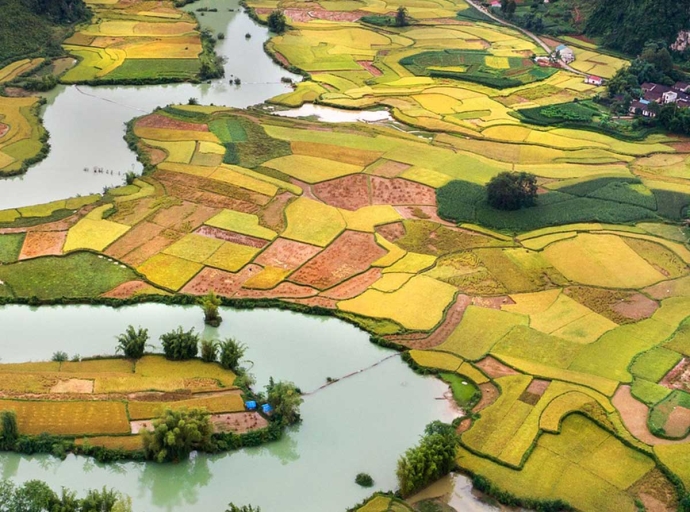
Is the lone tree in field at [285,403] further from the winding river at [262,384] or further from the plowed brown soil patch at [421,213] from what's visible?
the plowed brown soil patch at [421,213]

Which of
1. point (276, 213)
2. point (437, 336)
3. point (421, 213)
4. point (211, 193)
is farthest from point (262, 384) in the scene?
point (211, 193)

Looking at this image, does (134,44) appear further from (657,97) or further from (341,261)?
(657,97)

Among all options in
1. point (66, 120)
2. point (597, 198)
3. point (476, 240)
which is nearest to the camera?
point (476, 240)

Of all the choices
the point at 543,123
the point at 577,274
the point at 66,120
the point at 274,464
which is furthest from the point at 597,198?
the point at 66,120

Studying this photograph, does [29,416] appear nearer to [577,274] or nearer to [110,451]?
Answer: [110,451]

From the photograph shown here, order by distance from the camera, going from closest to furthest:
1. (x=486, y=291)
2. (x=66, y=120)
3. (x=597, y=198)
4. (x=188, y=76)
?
1. (x=486, y=291)
2. (x=597, y=198)
3. (x=66, y=120)
4. (x=188, y=76)

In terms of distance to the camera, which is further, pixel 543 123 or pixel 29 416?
pixel 543 123
